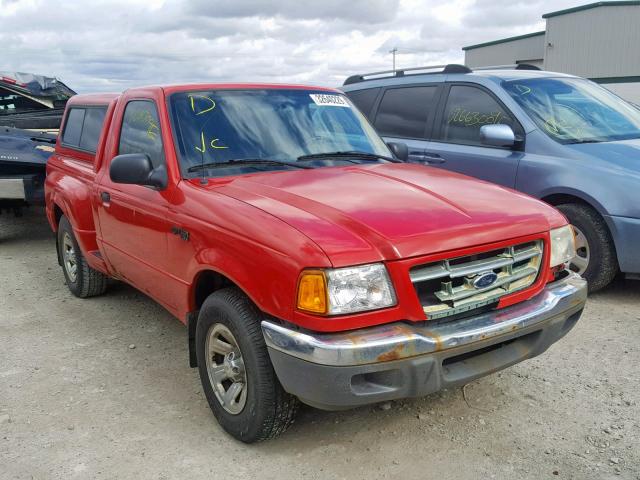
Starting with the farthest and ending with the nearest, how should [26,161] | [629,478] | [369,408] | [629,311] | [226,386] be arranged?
[26,161]
[629,311]
[369,408]
[226,386]
[629,478]

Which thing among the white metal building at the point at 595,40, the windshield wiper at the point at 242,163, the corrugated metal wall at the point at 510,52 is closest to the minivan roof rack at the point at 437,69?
the windshield wiper at the point at 242,163

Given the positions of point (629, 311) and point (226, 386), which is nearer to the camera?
point (226, 386)

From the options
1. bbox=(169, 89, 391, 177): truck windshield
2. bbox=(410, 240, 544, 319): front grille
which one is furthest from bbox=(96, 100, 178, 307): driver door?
bbox=(410, 240, 544, 319): front grille

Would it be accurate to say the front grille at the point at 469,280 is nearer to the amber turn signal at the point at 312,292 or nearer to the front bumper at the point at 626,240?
the amber turn signal at the point at 312,292

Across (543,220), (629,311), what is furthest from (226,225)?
(629,311)

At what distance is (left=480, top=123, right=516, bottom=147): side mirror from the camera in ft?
16.6

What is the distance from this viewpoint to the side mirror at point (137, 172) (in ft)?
11.0

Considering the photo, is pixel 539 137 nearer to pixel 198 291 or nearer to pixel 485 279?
pixel 485 279

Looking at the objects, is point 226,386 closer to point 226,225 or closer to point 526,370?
point 226,225

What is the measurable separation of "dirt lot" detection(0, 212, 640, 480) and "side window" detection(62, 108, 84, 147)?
1.79m

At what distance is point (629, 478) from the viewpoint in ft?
8.86

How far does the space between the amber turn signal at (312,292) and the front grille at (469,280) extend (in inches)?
15.1

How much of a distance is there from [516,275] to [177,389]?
80.9 inches

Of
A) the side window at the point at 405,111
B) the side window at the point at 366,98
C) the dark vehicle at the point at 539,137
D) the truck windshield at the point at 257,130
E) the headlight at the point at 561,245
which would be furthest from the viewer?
the side window at the point at 366,98
